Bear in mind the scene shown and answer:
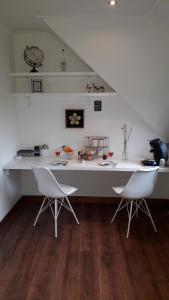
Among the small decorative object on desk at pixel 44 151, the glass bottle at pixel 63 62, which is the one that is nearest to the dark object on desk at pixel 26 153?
the small decorative object on desk at pixel 44 151

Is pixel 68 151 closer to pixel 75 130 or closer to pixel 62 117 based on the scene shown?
pixel 75 130

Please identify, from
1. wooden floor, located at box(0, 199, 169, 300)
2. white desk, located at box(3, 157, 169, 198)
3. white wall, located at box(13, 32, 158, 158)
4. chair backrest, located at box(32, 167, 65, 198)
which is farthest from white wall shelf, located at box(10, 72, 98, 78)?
wooden floor, located at box(0, 199, 169, 300)

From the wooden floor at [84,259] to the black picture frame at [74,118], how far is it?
1.30m

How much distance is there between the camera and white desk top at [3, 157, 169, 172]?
2955 millimetres

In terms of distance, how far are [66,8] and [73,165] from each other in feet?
Result: 5.98

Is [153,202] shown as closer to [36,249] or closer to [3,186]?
[36,249]

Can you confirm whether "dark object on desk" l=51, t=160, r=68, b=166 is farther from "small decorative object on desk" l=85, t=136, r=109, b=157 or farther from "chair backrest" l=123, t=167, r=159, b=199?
"chair backrest" l=123, t=167, r=159, b=199

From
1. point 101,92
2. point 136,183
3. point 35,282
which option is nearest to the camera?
point 35,282

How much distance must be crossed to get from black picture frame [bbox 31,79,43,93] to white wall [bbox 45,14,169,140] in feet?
2.29

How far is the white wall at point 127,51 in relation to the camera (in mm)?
3037

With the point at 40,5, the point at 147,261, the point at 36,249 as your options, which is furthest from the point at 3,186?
the point at 40,5

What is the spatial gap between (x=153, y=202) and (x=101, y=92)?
183cm

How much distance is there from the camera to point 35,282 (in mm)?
2045

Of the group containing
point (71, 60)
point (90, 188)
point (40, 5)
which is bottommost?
point (90, 188)
